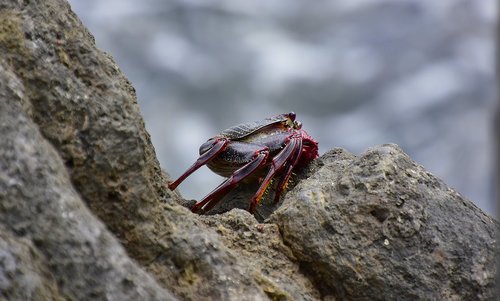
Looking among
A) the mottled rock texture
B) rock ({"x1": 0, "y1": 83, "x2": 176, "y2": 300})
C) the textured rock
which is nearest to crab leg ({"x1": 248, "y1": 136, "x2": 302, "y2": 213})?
the mottled rock texture

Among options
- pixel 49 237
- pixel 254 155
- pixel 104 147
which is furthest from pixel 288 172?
pixel 49 237

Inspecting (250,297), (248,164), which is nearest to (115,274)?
(250,297)

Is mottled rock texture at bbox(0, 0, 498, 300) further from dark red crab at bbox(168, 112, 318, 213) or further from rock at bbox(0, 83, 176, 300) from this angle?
dark red crab at bbox(168, 112, 318, 213)

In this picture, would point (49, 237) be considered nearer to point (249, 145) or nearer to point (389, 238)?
point (389, 238)

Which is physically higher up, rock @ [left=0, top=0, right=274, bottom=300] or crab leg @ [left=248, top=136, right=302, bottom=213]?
crab leg @ [left=248, top=136, right=302, bottom=213]

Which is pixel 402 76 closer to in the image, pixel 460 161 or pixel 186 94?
pixel 460 161

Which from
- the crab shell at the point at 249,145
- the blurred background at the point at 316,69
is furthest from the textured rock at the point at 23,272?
the blurred background at the point at 316,69

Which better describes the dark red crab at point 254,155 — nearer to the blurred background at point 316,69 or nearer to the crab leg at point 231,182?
the crab leg at point 231,182

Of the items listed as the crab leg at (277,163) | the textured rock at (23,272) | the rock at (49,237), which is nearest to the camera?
the textured rock at (23,272)
